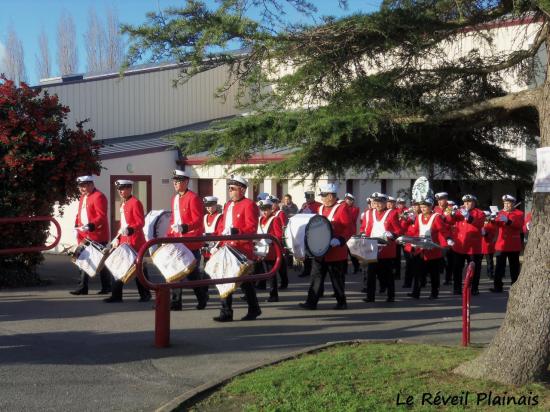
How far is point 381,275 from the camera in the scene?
12562mm

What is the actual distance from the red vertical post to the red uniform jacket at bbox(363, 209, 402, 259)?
514cm

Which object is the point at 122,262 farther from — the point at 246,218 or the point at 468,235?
the point at 468,235

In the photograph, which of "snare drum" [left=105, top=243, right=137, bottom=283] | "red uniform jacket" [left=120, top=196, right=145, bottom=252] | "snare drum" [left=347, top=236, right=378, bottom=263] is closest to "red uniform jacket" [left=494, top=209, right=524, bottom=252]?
"snare drum" [left=347, top=236, right=378, bottom=263]

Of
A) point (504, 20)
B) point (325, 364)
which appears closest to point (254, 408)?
point (325, 364)

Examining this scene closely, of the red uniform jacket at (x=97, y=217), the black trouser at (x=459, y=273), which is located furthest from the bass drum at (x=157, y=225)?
the black trouser at (x=459, y=273)

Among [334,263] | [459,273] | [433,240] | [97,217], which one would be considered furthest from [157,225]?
[459,273]

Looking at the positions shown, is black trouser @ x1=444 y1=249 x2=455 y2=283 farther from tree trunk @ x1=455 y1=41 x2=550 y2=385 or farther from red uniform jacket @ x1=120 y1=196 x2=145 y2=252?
tree trunk @ x1=455 y1=41 x2=550 y2=385

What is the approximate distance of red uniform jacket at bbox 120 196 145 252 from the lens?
11.4 metres

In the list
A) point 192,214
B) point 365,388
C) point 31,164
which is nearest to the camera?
point 365,388

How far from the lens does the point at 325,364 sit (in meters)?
6.82

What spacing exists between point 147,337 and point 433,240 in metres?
6.37

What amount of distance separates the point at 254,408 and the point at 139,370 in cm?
194

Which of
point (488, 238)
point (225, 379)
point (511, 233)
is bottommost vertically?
point (225, 379)

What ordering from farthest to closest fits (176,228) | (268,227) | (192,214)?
1. (268,227)
2. (192,214)
3. (176,228)
